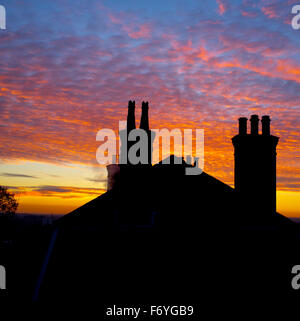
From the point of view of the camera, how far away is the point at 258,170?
1404 cm

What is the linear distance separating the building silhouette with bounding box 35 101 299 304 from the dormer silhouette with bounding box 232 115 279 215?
37mm

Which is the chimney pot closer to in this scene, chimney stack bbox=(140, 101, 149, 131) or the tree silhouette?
chimney stack bbox=(140, 101, 149, 131)

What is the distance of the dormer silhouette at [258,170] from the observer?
46.0 ft

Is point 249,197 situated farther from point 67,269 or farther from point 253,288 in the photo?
point 67,269

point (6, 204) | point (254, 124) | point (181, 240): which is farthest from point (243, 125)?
point (6, 204)

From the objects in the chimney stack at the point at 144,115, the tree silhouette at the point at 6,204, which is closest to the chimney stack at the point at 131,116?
the chimney stack at the point at 144,115

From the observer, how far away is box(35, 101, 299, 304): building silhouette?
12.2 metres

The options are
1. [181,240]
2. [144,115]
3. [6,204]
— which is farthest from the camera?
[6,204]

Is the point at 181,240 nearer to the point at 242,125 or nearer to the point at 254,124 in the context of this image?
the point at 242,125

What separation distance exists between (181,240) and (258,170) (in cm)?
400

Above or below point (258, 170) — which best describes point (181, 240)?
below

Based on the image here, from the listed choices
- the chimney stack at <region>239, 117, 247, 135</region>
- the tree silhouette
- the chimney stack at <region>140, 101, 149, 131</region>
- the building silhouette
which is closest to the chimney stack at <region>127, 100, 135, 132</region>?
the chimney stack at <region>140, 101, 149, 131</region>

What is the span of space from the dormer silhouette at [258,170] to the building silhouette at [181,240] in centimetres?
4

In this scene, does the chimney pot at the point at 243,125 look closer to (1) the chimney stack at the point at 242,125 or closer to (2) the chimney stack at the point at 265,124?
(1) the chimney stack at the point at 242,125
